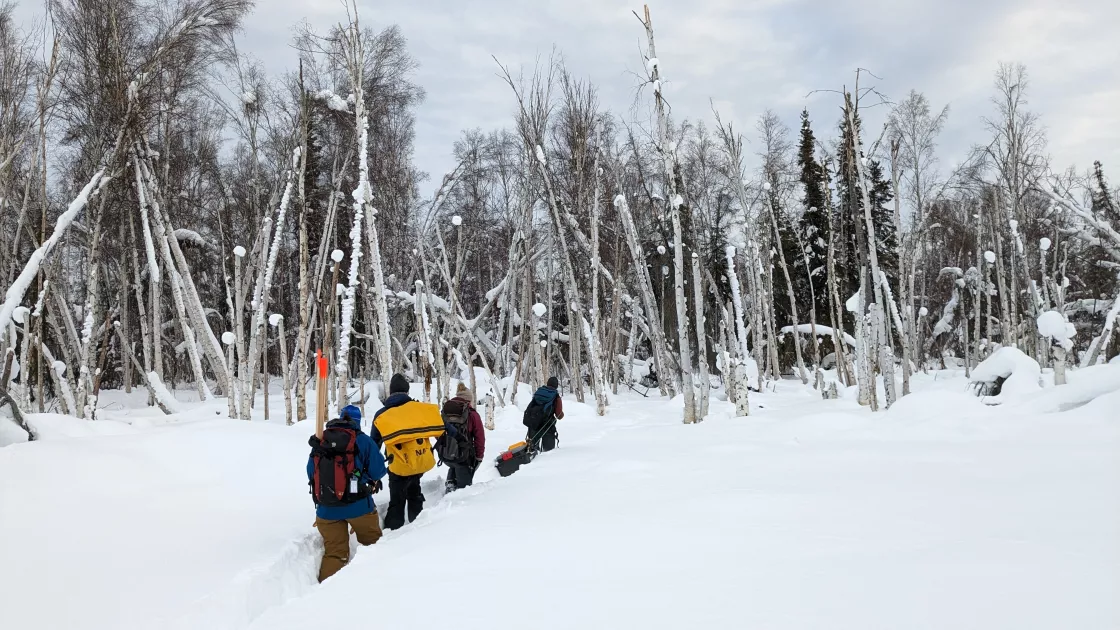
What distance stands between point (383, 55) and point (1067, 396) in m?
14.6

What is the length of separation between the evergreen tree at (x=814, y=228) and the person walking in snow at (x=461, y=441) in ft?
67.9

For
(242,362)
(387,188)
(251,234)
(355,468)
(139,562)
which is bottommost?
(139,562)

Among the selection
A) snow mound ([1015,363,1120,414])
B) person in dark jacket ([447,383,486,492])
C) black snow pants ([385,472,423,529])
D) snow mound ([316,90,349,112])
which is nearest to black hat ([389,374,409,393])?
black snow pants ([385,472,423,529])

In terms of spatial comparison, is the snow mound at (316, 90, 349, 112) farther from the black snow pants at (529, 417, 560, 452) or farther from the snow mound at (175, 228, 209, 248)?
the black snow pants at (529, 417, 560, 452)

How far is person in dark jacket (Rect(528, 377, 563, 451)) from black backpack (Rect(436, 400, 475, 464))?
2186 millimetres

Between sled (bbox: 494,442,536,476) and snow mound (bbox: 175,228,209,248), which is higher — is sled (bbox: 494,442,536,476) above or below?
below

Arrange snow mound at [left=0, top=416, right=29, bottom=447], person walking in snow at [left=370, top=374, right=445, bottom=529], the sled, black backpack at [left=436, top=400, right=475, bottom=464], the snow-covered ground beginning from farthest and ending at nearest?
the sled, black backpack at [left=436, top=400, right=475, bottom=464], snow mound at [left=0, top=416, right=29, bottom=447], person walking in snow at [left=370, top=374, right=445, bottom=529], the snow-covered ground

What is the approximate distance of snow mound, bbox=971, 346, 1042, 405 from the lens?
1028 centimetres

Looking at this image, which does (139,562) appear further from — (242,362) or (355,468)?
(242,362)

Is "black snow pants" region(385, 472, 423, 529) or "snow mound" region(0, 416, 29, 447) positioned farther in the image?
"snow mound" region(0, 416, 29, 447)

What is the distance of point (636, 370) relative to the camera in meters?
27.6

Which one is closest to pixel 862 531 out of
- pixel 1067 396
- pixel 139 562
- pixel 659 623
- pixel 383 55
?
pixel 659 623

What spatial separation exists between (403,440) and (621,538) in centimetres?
313

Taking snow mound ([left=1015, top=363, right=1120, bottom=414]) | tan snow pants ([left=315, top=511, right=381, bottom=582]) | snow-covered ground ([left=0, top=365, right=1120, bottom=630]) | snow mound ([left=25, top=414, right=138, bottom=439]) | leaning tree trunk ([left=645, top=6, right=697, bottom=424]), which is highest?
leaning tree trunk ([left=645, top=6, right=697, bottom=424])
